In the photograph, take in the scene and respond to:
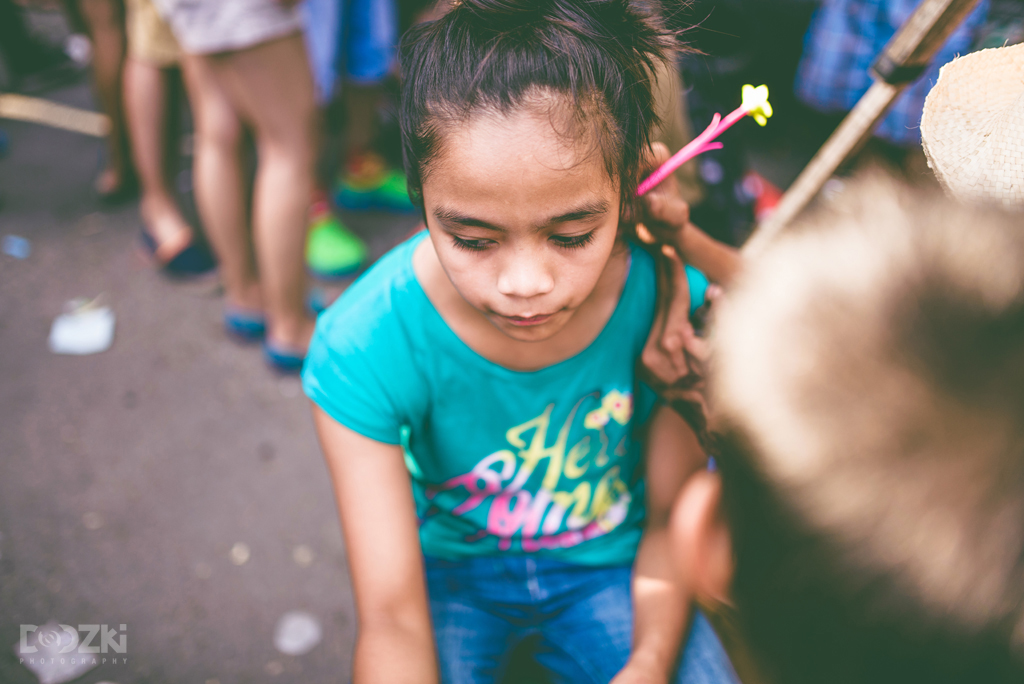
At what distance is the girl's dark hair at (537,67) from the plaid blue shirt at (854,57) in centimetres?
193

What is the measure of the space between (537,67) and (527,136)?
101 millimetres

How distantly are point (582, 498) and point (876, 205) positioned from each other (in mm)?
821

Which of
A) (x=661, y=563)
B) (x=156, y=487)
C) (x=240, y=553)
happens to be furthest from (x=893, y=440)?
(x=156, y=487)

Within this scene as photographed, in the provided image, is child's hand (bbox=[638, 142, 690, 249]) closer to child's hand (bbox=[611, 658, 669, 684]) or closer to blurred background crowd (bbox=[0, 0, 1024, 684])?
blurred background crowd (bbox=[0, 0, 1024, 684])

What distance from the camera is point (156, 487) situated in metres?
2.33

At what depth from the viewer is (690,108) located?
256 cm

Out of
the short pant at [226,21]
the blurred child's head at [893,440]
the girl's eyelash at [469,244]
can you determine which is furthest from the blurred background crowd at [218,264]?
the blurred child's head at [893,440]

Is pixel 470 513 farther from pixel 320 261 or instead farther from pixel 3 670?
pixel 320 261

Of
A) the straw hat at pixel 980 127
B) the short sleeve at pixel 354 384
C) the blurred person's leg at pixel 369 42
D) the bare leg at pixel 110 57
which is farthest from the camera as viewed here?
the blurred person's leg at pixel 369 42

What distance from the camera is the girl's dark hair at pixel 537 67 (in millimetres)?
884

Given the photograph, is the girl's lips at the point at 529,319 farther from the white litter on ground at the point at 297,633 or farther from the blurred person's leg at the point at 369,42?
the blurred person's leg at the point at 369,42

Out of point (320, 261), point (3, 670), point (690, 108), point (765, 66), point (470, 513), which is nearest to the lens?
point (470, 513)

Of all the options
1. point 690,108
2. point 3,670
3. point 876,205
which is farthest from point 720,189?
point 3,670

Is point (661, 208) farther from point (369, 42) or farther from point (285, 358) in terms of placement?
point (369, 42)
